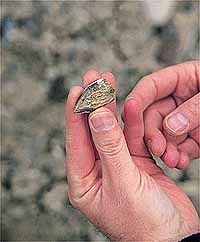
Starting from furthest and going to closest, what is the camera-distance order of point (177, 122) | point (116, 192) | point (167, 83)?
1. point (167, 83)
2. point (177, 122)
3. point (116, 192)

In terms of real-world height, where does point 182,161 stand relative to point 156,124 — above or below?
below

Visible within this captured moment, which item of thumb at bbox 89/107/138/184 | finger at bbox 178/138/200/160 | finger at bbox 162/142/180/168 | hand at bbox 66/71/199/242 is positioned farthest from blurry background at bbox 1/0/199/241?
thumb at bbox 89/107/138/184

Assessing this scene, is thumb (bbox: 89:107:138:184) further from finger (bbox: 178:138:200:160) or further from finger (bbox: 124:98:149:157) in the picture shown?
finger (bbox: 178:138:200:160)

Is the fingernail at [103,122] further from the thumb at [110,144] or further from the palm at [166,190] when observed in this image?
the palm at [166,190]

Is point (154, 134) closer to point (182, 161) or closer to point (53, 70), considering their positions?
point (182, 161)

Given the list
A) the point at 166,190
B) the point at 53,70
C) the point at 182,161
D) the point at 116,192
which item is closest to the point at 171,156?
the point at 182,161

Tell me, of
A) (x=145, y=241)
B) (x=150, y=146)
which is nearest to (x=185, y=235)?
(x=145, y=241)

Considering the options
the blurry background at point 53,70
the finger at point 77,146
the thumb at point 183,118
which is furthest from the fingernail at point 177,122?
the blurry background at point 53,70

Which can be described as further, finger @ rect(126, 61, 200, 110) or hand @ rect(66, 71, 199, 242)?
finger @ rect(126, 61, 200, 110)
